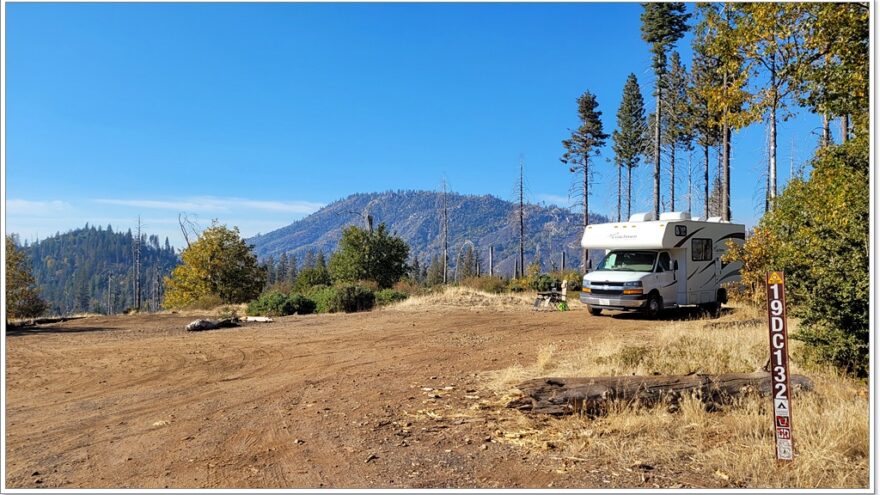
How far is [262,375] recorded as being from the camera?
9.87m

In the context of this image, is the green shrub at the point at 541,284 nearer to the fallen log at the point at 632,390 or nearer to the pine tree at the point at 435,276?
the fallen log at the point at 632,390

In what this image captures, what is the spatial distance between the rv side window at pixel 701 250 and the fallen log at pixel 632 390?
1202 cm

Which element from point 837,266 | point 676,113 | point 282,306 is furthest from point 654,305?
point 676,113

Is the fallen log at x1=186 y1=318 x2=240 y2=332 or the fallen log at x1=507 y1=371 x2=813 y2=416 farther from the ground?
the fallen log at x1=507 y1=371 x2=813 y2=416

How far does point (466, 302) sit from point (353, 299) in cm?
498

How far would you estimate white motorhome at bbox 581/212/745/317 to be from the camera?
680 inches

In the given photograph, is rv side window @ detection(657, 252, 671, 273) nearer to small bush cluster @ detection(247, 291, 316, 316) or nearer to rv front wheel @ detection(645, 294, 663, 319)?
rv front wheel @ detection(645, 294, 663, 319)

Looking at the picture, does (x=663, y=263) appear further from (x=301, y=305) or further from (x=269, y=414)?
(x=301, y=305)

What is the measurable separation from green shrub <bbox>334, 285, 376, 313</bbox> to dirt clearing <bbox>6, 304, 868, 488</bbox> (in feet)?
36.7

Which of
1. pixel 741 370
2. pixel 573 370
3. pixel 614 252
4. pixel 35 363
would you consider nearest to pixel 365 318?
pixel 614 252

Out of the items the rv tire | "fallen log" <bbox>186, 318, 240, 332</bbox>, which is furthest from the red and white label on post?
"fallen log" <bbox>186, 318, 240, 332</bbox>

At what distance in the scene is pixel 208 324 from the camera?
19312 mm

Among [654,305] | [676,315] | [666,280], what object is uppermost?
[666,280]

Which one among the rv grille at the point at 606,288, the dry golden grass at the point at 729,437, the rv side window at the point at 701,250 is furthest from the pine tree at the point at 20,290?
the dry golden grass at the point at 729,437
